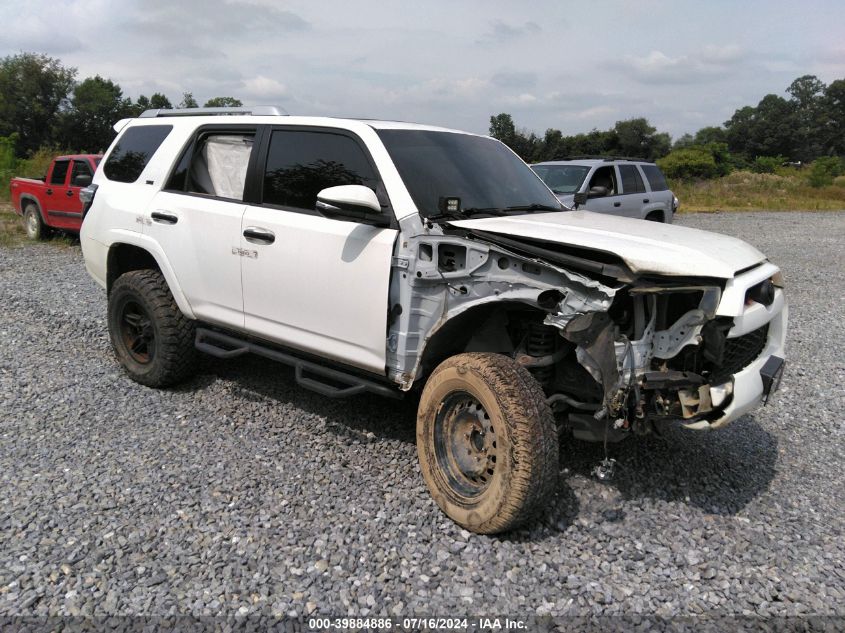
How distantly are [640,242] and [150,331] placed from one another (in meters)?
3.78

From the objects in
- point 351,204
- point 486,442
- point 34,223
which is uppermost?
point 351,204

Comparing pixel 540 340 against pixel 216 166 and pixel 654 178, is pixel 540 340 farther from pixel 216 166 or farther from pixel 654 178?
pixel 654 178

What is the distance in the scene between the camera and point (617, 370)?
3072 mm

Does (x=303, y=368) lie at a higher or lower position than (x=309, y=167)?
lower

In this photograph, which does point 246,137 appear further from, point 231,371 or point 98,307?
point 98,307

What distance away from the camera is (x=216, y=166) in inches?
187

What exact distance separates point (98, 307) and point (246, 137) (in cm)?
428

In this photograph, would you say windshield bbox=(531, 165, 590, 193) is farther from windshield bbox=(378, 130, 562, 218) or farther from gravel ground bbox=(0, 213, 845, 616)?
windshield bbox=(378, 130, 562, 218)

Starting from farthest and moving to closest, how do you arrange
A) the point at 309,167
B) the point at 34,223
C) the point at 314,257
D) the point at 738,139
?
1. the point at 738,139
2. the point at 34,223
3. the point at 309,167
4. the point at 314,257

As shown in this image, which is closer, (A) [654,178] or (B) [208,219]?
(B) [208,219]

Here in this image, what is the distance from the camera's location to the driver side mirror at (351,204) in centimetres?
349

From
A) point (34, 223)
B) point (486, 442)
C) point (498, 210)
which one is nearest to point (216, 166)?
point (498, 210)

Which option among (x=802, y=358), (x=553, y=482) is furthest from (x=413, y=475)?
(x=802, y=358)

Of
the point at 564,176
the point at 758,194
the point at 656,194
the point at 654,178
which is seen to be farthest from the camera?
the point at 758,194
